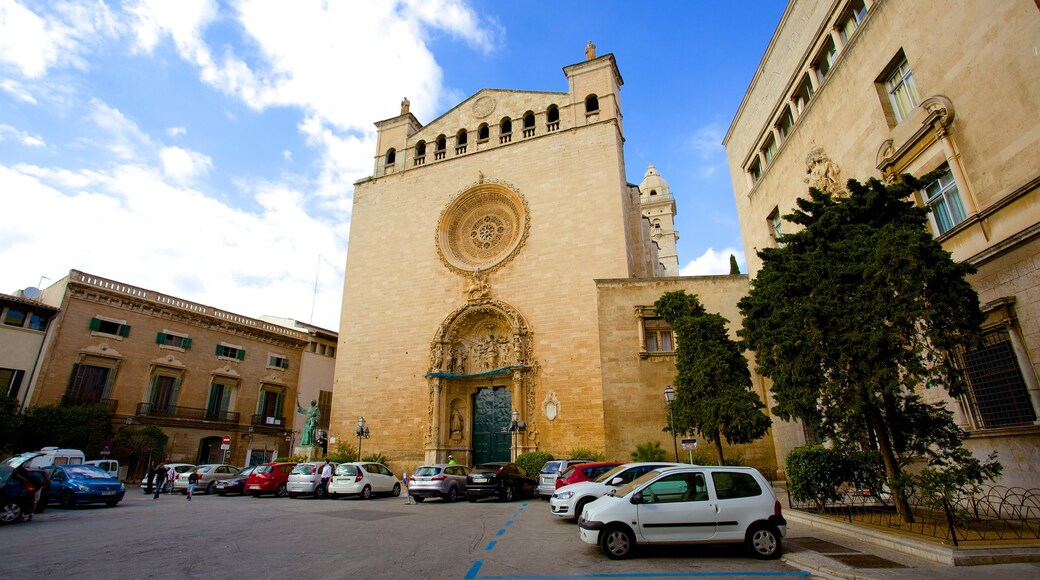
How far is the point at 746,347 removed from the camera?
1023cm

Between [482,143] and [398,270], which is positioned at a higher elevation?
[482,143]

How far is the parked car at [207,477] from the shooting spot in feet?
63.6

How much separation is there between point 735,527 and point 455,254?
2026 centimetres

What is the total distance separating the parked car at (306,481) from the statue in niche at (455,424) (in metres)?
6.83

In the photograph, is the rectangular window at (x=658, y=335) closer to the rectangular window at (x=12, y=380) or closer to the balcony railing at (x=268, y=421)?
the balcony railing at (x=268, y=421)

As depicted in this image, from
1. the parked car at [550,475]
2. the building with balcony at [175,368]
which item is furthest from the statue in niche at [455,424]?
the building with balcony at [175,368]

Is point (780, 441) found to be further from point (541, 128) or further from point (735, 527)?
point (541, 128)

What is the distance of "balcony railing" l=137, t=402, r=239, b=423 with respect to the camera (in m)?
25.1

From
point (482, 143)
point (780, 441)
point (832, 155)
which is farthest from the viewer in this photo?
point (482, 143)

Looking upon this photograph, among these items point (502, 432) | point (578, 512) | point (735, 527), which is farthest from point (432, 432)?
point (735, 527)

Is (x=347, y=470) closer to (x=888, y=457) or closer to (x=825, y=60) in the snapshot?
(x=888, y=457)

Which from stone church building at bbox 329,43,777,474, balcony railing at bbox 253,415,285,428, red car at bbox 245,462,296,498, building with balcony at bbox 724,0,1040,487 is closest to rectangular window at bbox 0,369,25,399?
balcony railing at bbox 253,415,285,428

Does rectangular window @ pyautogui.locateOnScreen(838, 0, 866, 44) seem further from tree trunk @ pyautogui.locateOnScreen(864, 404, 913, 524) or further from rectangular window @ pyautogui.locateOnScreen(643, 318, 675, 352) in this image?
rectangular window @ pyautogui.locateOnScreen(643, 318, 675, 352)

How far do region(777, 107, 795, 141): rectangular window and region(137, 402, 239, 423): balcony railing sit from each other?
30.2m
